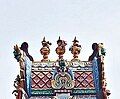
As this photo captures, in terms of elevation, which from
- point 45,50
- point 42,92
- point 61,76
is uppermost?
point 45,50

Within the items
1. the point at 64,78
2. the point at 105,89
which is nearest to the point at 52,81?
the point at 64,78

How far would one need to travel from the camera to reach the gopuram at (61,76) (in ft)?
63.2

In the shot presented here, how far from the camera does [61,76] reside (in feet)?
64.6

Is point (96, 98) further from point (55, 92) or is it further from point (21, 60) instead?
point (21, 60)

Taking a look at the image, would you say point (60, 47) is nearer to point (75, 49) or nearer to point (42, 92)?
point (75, 49)

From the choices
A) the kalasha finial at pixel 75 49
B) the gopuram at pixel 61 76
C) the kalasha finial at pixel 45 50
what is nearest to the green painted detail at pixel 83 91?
the gopuram at pixel 61 76

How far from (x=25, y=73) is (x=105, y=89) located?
261cm

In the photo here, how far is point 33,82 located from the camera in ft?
64.5

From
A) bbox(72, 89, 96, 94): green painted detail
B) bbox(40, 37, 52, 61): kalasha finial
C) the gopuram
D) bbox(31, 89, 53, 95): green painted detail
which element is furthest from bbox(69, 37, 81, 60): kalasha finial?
bbox(31, 89, 53, 95): green painted detail

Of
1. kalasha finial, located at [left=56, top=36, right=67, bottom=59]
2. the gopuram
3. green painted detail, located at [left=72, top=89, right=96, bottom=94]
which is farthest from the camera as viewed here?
kalasha finial, located at [left=56, top=36, right=67, bottom=59]

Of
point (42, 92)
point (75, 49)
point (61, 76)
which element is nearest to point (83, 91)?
point (61, 76)

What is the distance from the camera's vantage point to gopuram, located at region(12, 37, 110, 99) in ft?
63.2

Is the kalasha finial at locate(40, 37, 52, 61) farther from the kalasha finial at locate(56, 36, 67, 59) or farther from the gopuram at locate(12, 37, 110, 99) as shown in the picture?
the kalasha finial at locate(56, 36, 67, 59)

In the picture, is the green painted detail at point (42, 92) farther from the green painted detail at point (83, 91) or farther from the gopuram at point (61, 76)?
the green painted detail at point (83, 91)
